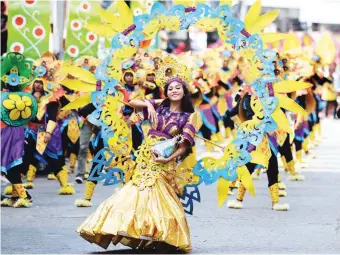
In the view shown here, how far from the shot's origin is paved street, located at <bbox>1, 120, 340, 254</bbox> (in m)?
10.2

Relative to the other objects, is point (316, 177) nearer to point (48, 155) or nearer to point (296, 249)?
point (48, 155)

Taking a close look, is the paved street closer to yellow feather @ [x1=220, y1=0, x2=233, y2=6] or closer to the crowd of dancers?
the crowd of dancers

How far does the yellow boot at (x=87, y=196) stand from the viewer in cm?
1354

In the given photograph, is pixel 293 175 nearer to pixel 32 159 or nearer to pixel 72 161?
pixel 72 161

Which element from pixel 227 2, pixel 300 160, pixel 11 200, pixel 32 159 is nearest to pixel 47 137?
pixel 32 159

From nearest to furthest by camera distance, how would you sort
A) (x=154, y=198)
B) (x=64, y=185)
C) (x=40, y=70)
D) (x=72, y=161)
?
(x=154, y=198) → (x=40, y=70) → (x=64, y=185) → (x=72, y=161)

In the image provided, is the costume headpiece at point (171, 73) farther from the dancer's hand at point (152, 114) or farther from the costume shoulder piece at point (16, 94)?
the costume shoulder piece at point (16, 94)

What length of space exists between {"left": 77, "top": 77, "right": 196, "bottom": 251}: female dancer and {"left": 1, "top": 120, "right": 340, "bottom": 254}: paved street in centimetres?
38

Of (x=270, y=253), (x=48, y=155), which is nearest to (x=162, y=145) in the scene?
(x=270, y=253)

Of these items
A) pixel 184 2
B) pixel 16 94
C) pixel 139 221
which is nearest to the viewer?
pixel 139 221

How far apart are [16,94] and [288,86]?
417cm

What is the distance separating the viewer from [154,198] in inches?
386

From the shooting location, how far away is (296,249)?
10.0 m

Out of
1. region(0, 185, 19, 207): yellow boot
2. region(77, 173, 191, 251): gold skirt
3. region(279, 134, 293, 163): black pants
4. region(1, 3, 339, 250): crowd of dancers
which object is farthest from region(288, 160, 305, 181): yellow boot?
region(77, 173, 191, 251): gold skirt
